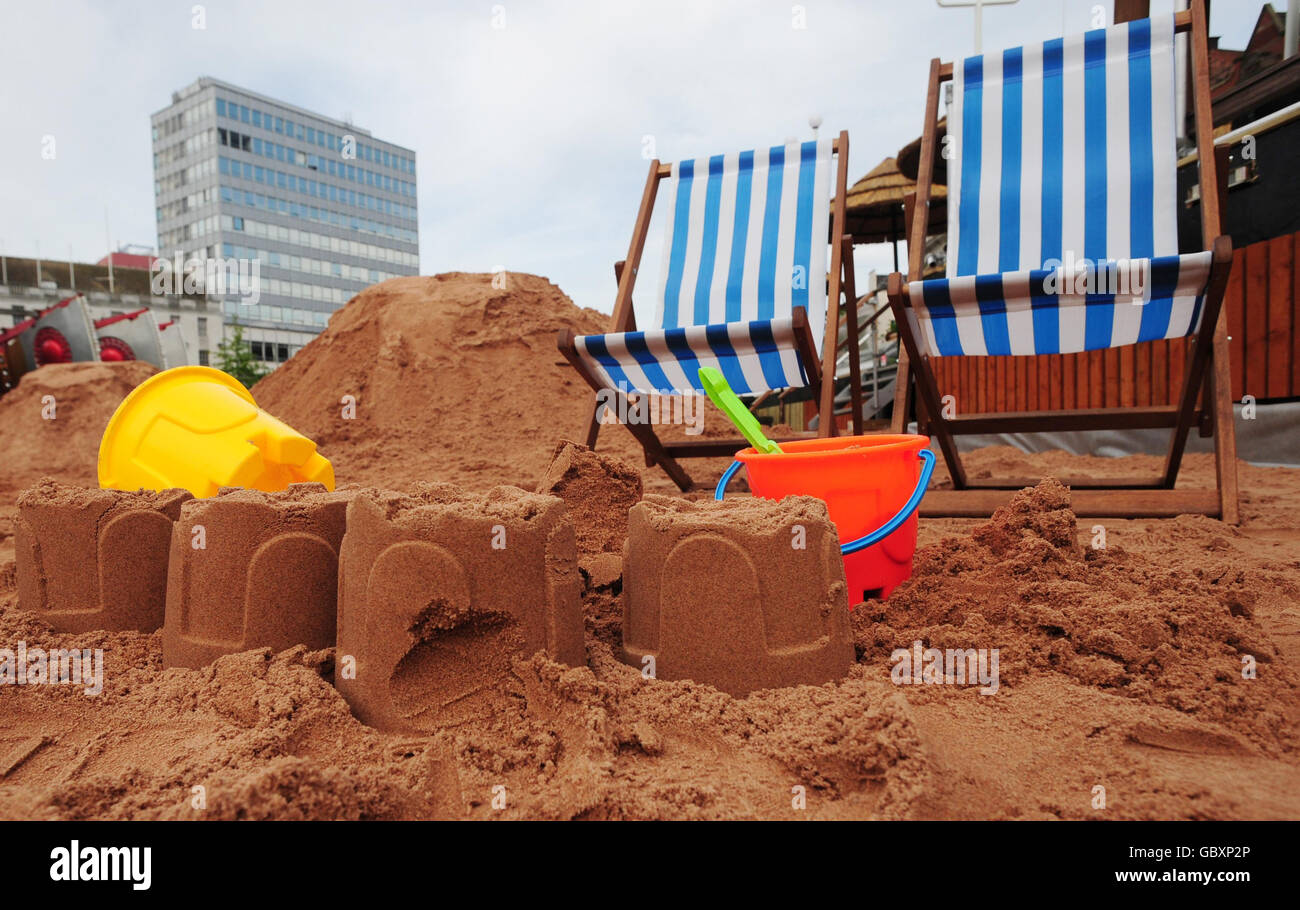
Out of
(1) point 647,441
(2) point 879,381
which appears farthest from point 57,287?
(1) point 647,441

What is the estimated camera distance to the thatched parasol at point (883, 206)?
9219 millimetres

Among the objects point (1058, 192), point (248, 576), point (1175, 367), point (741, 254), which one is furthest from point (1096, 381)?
point (248, 576)

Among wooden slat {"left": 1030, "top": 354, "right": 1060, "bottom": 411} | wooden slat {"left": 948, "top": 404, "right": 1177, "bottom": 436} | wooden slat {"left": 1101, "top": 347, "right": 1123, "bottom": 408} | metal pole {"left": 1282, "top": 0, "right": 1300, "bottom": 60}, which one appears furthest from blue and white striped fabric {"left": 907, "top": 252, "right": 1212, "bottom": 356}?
metal pole {"left": 1282, "top": 0, "right": 1300, "bottom": 60}

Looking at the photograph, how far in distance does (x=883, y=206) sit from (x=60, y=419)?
30.2 ft

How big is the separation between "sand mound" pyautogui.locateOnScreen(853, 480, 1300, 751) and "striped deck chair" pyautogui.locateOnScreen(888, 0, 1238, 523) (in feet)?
3.09

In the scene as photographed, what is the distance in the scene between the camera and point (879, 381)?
10.8 metres

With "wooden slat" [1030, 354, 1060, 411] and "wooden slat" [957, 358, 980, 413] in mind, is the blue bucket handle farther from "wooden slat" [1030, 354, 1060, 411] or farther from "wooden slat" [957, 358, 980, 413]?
"wooden slat" [957, 358, 980, 413]

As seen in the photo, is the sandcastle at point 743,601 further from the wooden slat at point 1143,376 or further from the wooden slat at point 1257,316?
the wooden slat at point 1143,376

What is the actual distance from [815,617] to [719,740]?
0.27m

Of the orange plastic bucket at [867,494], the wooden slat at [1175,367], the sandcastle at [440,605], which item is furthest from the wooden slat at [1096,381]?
the sandcastle at [440,605]

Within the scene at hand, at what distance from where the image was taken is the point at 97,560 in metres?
1.47

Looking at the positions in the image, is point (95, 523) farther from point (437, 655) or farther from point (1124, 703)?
point (1124, 703)

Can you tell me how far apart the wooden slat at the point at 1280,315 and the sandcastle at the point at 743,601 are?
4.49m

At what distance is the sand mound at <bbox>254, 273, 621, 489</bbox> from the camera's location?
5094 mm
